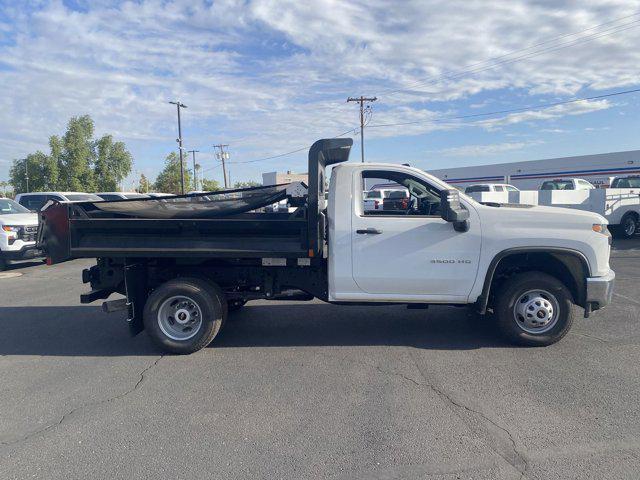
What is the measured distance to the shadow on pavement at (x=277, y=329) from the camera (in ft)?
19.5

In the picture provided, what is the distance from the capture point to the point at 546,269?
586cm

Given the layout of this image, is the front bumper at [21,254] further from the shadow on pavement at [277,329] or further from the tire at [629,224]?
the tire at [629,224]

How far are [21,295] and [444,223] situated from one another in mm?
7926

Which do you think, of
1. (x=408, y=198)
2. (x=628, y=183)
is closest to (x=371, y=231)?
(x=408, y=198)

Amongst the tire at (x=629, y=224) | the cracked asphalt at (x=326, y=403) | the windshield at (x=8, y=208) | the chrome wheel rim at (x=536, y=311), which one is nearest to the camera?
the cracked asphalt at (x=326, y=403)

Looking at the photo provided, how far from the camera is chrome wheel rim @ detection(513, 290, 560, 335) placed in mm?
5547

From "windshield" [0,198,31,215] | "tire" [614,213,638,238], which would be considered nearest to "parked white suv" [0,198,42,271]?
"windshield" [0,198,31,215]

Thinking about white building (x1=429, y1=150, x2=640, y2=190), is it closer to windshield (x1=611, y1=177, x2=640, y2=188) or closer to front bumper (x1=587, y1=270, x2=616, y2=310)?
windshield (x1=611, y1=177, x2=640, y2=188)

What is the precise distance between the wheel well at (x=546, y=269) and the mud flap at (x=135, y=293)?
13.0 ft

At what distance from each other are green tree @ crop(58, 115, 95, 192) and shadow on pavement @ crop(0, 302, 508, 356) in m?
42.9

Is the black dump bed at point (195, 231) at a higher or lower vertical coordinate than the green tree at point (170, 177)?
lower

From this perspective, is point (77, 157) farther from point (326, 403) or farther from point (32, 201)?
point (326, 403)

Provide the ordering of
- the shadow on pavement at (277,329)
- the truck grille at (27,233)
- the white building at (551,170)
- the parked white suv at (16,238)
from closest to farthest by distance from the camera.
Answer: the shadow on pavement at (277,329) → the parked white suv at (16,238) → the truck grille at (27,233) → the white building at (551,170)

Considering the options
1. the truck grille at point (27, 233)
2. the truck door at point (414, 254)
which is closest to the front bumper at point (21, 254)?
the truck grille at point (27, 233)
